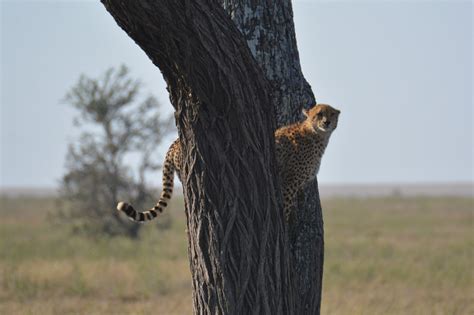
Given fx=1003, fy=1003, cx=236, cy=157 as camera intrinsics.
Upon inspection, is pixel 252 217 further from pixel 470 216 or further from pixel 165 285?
pixel 470 216


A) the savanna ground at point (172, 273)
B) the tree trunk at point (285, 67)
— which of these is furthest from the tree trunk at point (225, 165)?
the savanna ground at point (172, 273)

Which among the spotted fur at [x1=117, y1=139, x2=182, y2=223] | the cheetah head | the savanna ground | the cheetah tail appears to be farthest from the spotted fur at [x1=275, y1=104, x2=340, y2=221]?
the savanna ground

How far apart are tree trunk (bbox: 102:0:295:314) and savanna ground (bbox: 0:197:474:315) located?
5.44m

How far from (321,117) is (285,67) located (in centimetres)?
43

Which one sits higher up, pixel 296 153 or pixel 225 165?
pixel 296 153

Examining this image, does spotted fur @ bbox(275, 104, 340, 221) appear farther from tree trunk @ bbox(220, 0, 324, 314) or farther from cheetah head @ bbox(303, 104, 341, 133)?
tree trunk @ bbox(220, 0, 324, 314)

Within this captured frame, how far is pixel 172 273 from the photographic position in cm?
1616

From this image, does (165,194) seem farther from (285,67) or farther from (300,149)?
(285,67)

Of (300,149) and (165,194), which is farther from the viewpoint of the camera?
(165,194)

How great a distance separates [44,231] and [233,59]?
23.5 m

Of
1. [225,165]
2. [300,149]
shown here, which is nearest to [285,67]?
[300,149]

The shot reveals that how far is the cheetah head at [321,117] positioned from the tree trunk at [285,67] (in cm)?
17

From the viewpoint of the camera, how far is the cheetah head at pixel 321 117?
6953 millimetres

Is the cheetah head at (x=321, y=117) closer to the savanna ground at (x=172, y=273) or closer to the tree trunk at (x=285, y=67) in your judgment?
the tree trunk at (x=285, y=67)
